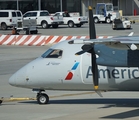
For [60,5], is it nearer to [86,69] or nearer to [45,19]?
[45,19]

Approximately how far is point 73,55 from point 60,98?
2.73m

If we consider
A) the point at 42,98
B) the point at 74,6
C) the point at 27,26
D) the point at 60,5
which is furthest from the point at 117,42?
the point at 74,6

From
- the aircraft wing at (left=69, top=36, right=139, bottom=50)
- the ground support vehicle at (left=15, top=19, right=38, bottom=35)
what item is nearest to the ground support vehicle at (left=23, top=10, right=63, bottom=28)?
the ground support vehicle at (left=15, top=19, right=38, bottom=35)

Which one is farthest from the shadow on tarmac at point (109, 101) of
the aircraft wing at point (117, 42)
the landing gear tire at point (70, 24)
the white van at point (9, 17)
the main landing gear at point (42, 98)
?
the landing gear tire at point (70, 24)

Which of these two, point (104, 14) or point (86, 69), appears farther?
point (104, 14)

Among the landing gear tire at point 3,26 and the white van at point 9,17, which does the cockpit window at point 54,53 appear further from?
the landing gear tire at point 3,26

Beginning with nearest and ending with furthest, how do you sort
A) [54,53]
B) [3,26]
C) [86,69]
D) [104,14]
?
1. [86,69]
2. [54,53]
3. [3,26]
4. [104,14]

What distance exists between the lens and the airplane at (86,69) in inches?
575

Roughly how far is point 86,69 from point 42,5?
64094 millimetres

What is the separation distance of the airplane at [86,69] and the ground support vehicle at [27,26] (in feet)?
110

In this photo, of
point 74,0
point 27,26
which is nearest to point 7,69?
point 27,26

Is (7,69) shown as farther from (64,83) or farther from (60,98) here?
(64,83)

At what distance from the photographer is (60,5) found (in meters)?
80.3

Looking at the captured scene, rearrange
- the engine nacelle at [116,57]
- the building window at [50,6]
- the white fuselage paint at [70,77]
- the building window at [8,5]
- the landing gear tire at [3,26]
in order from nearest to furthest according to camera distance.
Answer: the engine nacelle at [116,57] < the white fuselage paint at [70,77] < the landing gear tire at [3,26] < the building window at [8,5] < the building window at [50,6]
